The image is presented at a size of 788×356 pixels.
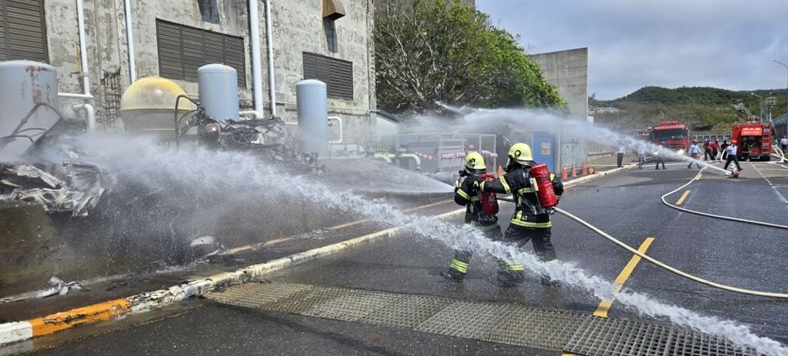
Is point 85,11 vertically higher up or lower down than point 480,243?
higher up

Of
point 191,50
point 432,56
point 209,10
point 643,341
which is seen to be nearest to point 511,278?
point 643,341

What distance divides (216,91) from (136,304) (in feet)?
19.7

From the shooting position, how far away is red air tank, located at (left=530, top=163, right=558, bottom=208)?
5566 mm

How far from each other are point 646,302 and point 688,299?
1.71 feet

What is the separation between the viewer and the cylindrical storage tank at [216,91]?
33.9 ft

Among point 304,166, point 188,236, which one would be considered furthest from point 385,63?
point 188,236

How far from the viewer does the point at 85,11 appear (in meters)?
11.2

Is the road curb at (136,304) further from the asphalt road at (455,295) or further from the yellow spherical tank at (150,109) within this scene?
the yellow spherical tank at (150,109)

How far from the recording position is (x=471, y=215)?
6070 millimetres

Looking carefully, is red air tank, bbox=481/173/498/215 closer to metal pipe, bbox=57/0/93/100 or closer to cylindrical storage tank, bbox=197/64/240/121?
cylindrical storage tank, bbox=197/64/240/121

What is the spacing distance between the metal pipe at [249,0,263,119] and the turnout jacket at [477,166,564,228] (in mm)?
9816

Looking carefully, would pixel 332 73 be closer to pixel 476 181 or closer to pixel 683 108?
pixel 476 181

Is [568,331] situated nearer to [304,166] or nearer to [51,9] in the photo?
[304,166]

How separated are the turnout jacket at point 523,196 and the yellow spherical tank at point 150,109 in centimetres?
680
